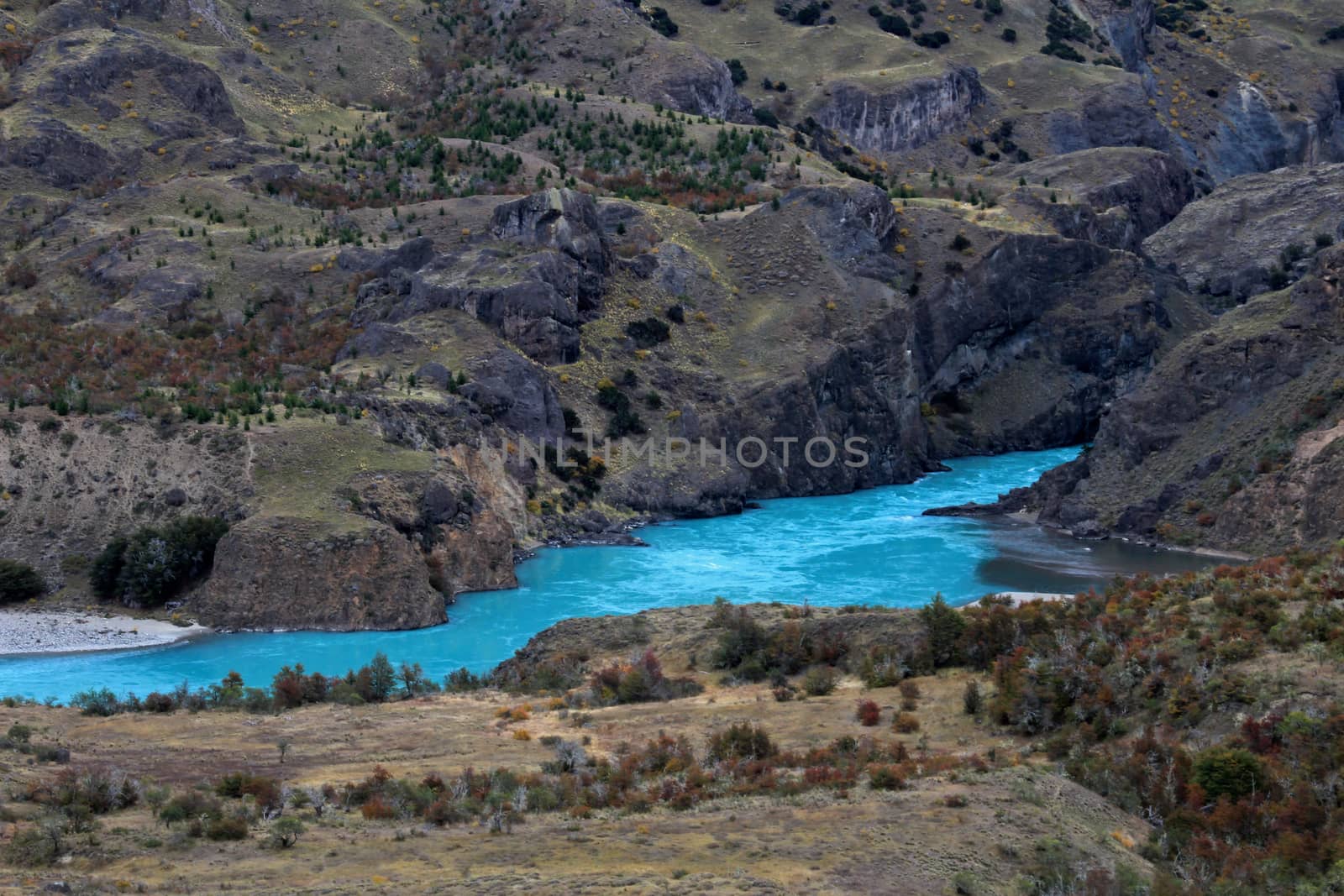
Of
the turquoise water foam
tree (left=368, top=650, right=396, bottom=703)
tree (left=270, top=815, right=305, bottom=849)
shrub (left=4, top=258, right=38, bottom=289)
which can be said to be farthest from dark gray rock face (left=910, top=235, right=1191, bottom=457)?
tree (left=270, top=815, right=305, bottom=849)

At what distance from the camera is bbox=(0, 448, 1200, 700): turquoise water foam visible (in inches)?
1855

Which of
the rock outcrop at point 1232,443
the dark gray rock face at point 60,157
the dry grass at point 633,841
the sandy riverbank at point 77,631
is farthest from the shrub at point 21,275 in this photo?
the dry grass at point 633,841

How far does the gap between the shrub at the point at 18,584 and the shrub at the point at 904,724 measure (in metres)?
37.7

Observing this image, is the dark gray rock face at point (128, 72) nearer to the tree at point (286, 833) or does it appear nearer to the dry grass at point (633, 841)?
the dry grass at point (633, 841)

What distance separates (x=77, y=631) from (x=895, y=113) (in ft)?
350

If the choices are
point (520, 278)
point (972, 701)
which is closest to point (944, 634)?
point (972, 701)

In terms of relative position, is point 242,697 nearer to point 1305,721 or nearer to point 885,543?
point 1305,721

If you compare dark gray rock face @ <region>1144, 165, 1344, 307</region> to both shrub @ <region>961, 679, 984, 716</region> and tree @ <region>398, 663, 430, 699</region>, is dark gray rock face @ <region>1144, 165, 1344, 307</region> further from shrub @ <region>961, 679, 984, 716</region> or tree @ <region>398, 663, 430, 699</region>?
shrub @ <region>961, 679, 984, 716</region>

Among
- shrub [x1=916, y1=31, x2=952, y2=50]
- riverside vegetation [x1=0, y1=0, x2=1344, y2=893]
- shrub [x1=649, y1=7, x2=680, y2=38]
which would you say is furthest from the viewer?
shrub [x1=916, y1=31, x2=952, y2=50]

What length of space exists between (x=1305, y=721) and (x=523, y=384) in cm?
5710

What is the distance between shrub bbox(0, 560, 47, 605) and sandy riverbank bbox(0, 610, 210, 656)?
104 cm

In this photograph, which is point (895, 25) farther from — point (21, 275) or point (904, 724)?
Answer: point (904, 724)

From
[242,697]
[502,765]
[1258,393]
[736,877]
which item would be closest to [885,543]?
[1258,393]

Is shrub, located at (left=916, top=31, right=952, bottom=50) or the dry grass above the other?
shrub, located at (left=916, top=31, right=952, bottom=50)
